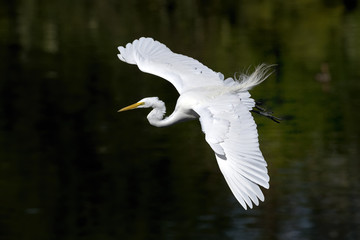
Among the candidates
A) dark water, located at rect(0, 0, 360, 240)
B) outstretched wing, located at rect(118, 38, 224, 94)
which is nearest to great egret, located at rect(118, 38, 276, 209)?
outstretched wing, located at rect(118, 38, 224, 94)

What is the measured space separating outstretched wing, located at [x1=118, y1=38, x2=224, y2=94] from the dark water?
0.99 m

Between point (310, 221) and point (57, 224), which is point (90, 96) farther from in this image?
point (310, 221)

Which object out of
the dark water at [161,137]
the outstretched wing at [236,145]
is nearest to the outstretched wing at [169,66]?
the outstretched wing at [236,145]

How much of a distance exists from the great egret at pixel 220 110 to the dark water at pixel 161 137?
1088 millimetres

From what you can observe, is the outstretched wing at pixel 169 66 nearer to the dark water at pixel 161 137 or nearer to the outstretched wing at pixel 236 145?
the outstretched wing at pixel 236 145

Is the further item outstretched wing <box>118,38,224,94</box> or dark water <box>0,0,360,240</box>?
dark water <box>0,0,360,240</box>

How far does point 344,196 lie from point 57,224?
114 inches

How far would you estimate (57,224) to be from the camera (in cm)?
831

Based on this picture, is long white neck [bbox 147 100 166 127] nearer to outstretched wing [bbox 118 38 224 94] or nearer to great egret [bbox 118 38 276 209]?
great egret [bbox 118 38 276 209]

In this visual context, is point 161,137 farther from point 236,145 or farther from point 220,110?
point 236,145

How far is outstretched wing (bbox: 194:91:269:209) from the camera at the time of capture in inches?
169

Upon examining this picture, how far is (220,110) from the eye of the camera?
16.0 ft

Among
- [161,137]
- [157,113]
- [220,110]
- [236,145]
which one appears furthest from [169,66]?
[161,137]

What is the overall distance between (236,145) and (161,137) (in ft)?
18.2
